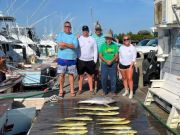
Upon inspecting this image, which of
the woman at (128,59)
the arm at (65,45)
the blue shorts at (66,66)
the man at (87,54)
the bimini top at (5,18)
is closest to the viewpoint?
the arm at (65,45)

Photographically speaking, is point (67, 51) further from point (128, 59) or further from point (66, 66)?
point (128, 59)

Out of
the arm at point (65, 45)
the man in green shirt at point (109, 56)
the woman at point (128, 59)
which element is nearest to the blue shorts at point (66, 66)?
the arm at point (65, 45)

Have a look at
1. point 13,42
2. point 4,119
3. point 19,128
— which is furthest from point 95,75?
point 13,42

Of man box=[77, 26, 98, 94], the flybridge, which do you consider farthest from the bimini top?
the flybridge

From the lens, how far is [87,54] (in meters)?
9.84

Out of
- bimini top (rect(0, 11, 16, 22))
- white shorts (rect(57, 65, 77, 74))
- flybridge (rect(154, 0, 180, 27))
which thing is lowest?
white shorts (rect(57, 65, 77, 74))

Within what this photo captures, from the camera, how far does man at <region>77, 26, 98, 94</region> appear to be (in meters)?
9.76

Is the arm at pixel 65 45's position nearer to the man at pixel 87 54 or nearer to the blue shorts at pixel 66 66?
the blue shorts at pixel 66 66

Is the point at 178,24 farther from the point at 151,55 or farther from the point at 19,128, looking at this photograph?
the point at 151,55

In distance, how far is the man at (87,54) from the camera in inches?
384

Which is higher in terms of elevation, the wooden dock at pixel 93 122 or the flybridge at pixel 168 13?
the flybridge at pixel 168 13

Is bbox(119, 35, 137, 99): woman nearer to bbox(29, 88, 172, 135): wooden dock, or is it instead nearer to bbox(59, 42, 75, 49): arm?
bbox(29, 88, 172, 135): wooden dock

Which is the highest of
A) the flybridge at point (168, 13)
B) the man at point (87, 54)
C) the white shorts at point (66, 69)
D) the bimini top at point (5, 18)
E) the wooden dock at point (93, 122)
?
the bimini top at point (5, 18)

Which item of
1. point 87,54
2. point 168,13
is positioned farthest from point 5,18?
point 168,13
